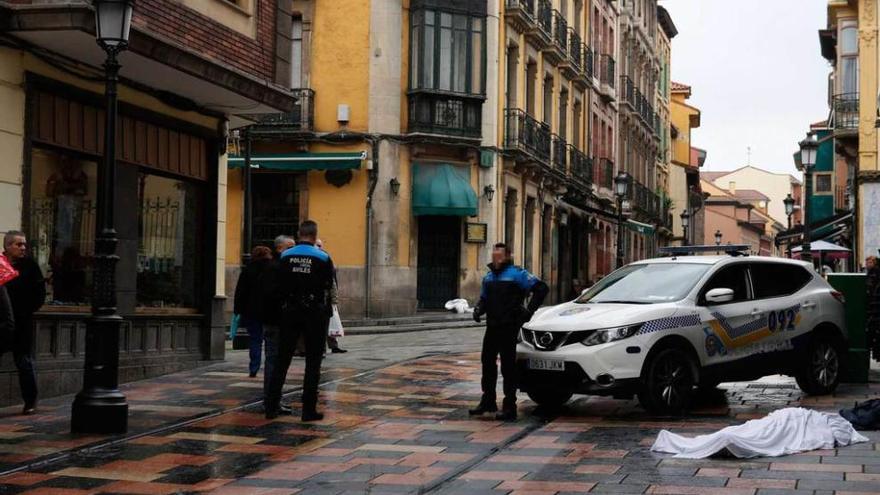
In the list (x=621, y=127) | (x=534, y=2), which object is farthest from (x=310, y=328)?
(x=621, y=127)

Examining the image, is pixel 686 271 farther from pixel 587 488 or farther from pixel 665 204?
pixel 665 204

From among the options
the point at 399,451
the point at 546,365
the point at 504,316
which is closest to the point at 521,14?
the point at 504,316

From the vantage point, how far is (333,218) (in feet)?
99.0

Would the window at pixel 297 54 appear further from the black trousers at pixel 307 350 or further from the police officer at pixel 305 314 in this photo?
the black trousers at pixel 307 350

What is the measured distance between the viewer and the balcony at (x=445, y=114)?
30.3m

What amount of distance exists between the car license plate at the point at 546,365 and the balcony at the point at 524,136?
21513mm

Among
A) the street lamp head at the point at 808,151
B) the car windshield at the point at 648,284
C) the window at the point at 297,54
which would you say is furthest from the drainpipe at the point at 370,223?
the car windshield at the point at 648,284

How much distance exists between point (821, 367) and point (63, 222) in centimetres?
867

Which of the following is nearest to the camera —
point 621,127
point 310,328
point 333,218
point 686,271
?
point 310,328

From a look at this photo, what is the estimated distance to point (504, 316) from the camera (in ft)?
38.7

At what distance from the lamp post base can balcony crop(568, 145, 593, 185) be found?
31.7 m

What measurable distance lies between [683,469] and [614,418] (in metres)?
3.17

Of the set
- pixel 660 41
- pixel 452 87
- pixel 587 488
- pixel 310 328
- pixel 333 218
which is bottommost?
pixel 587 488

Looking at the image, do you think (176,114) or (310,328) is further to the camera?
(176,114)
